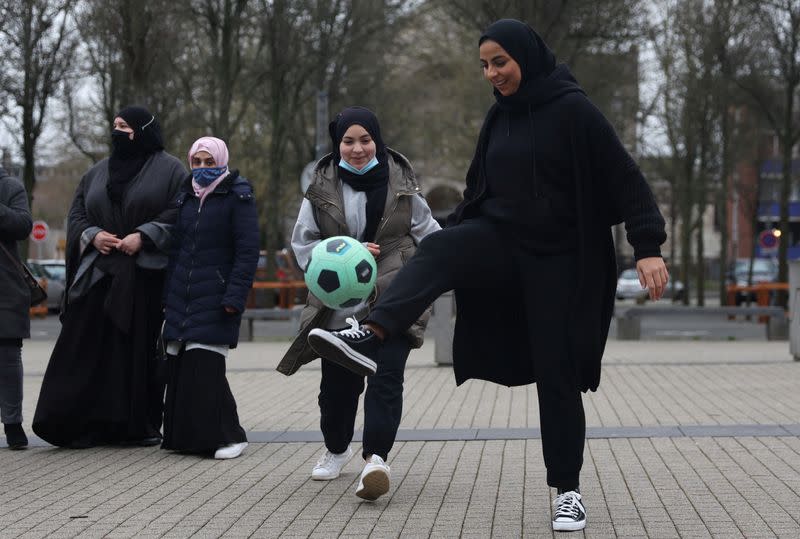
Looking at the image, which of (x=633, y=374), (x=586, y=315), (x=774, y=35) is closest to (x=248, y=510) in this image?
(x=586, y=315)

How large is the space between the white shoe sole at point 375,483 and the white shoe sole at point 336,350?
2.32 ft

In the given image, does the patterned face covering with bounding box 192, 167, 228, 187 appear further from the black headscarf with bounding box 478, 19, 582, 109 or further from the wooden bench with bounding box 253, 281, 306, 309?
the wooden bench with bounding box 253, 281, 306, 309

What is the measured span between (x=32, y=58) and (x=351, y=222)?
84.2ft

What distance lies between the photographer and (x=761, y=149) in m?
39.4

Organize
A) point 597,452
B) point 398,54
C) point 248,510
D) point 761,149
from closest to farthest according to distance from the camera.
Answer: point 248,510, point 597,452, point 398,54, point 761,149

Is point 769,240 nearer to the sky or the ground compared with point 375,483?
nearer to the sky

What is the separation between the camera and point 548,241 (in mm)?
5809

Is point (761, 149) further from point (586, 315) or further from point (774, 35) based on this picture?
point (586, 315)

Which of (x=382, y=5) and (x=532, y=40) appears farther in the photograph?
(x=382, y=5)

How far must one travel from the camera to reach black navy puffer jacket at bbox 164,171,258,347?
8.10 meters

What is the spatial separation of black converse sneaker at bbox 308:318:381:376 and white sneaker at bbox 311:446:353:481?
5.03 ft

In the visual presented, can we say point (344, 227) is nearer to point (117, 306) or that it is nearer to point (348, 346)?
point (348, 346)

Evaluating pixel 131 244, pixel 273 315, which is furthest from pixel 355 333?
pixel 273 315

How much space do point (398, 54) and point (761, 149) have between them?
10732mm
